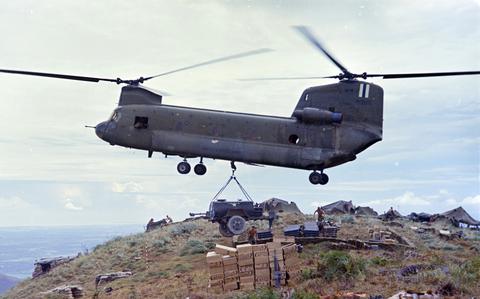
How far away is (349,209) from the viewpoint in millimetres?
44000

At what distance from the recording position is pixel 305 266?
22172 mm

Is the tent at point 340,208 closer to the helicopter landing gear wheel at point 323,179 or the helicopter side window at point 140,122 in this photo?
the helicopter landing gear wheel at point 323,179

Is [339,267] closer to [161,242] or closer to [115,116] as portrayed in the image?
[115,116]

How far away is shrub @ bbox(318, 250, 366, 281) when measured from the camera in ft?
62.2

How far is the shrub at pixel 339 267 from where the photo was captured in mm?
18953

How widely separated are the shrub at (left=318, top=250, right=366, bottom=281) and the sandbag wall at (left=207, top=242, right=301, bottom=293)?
4.64 feet

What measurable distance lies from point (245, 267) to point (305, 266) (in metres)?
4.25

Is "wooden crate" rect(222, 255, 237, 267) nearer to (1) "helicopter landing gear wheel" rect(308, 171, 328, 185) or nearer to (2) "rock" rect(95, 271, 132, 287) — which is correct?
(1) "helicopter landing gear wheel" rect(308, 171, 328, 185)

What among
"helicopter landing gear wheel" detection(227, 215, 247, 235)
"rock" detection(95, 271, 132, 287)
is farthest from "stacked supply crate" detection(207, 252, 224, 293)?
"rock" detection(95, 271, 132, 287)

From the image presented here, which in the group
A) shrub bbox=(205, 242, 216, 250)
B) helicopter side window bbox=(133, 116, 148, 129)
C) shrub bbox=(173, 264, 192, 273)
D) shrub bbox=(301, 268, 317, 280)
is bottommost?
shrub bbox=(173, 264, 192, 273)

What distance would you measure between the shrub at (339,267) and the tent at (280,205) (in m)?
22.3

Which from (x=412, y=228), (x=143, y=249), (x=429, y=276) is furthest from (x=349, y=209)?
(x=429, y=276)

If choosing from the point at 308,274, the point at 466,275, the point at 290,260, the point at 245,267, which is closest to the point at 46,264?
the point at 245,267

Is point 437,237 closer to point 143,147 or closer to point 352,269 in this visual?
point 352,269
